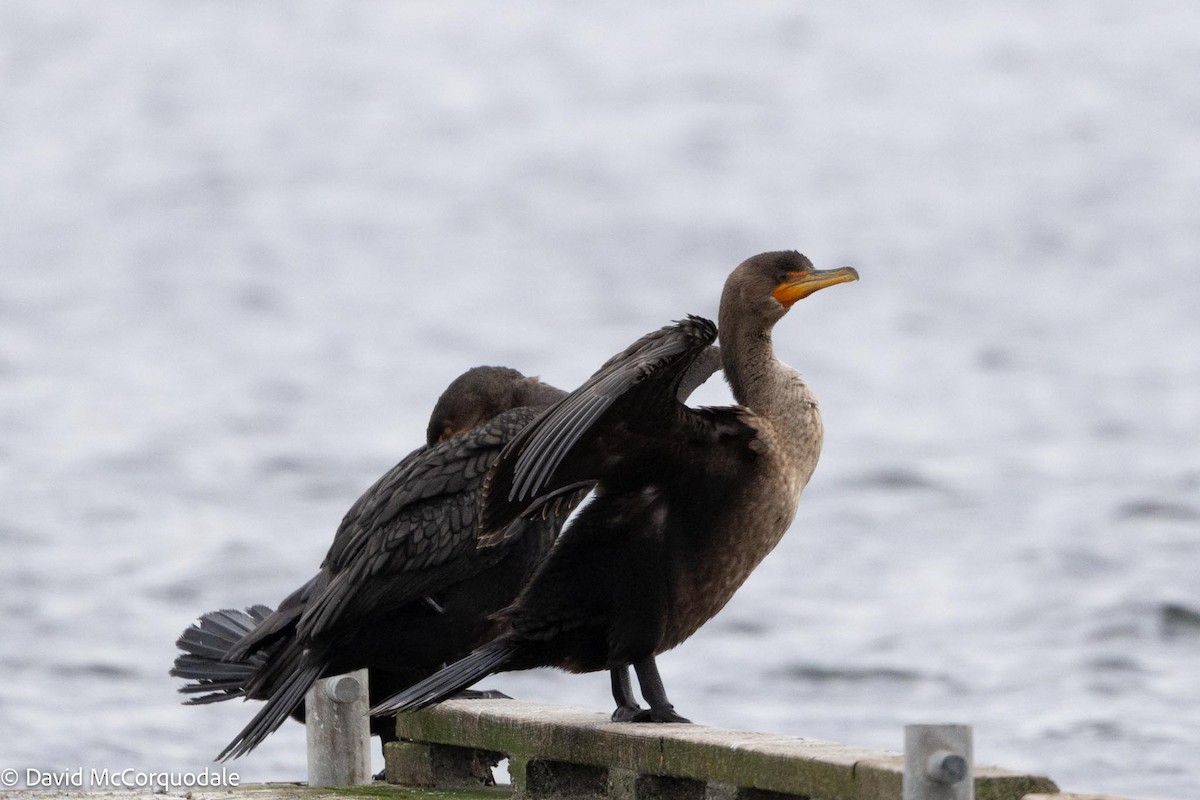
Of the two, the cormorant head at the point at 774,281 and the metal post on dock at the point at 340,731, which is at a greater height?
the cormorant head at the point at 774,281

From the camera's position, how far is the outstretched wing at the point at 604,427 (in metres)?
4.53

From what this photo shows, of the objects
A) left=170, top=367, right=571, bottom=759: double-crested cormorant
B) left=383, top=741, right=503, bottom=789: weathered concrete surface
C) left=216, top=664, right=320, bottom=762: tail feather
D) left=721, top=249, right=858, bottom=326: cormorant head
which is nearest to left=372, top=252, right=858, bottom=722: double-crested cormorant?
left=721, top=249, right=858, bottom=326: cormorant head

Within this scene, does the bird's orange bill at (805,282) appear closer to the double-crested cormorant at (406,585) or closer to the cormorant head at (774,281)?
the cormorant head at (774,281)

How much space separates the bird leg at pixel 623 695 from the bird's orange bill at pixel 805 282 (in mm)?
1122

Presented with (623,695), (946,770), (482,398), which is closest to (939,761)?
(946,770)

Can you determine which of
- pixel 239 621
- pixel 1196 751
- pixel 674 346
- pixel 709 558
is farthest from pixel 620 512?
pixel 1196 751

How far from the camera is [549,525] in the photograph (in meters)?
6.13

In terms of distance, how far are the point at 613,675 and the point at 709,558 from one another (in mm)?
447

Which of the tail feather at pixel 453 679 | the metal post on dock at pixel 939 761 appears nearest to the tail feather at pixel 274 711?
the tail feather at pixel 453 679

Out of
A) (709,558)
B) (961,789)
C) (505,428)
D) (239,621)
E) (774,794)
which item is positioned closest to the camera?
(961,789)

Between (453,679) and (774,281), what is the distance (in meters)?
1.44

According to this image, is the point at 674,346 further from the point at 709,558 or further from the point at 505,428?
the point at 505,428

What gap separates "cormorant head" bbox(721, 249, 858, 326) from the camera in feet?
18.0

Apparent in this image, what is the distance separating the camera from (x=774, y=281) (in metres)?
5.53
